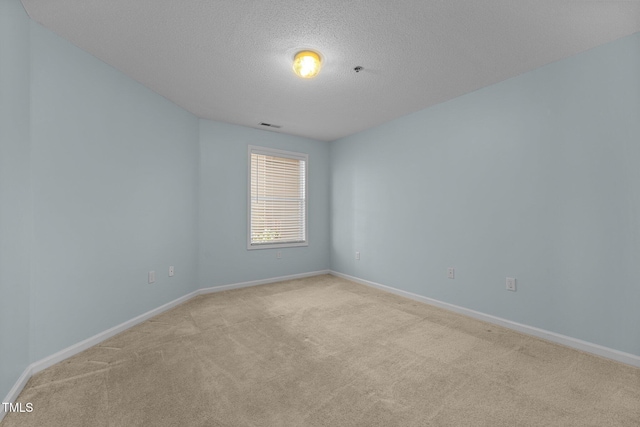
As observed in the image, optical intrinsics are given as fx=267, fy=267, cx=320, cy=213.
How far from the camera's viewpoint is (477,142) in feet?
10.0

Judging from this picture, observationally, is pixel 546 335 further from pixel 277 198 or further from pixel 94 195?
Result: pixel 94 195

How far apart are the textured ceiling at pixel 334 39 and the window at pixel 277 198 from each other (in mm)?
1504

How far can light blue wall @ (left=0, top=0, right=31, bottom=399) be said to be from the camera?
160 cm

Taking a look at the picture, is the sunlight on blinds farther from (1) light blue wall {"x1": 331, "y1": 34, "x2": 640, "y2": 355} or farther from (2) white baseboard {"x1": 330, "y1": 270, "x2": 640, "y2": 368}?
(2) white baseboard {"x1": 330, "y1": 270, "x2": 640, "y2": 368}

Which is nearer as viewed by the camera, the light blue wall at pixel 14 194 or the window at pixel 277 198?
the light blue wall at pixel 14 194

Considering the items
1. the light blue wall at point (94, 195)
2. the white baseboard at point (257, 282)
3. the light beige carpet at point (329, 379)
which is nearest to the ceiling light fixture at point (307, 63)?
the light blue wall at point (94, 195)

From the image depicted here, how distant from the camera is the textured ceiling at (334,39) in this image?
6.00 feet

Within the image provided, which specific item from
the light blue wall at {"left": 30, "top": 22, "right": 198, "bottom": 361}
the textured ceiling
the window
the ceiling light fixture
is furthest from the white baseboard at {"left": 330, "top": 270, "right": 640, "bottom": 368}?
the light blue wall at {"left": 30, "top": 22, "right": 198, "bottom": 361}

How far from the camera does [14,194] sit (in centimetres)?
173

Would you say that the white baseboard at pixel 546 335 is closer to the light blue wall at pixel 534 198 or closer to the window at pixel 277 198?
the light blue wall at pixel 534 198

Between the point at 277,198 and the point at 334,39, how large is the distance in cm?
294

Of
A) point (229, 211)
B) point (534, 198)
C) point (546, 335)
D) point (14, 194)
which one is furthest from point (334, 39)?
point (546, 335)

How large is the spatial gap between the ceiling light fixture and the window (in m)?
2.21

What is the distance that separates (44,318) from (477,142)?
4.33m
